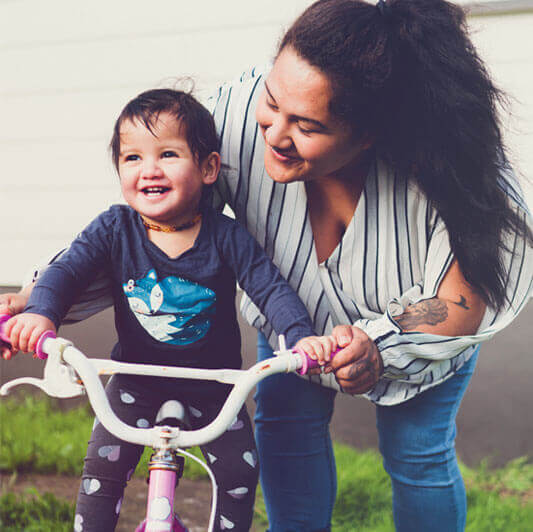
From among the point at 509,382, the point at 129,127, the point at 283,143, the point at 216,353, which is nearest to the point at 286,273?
the point at 216,353

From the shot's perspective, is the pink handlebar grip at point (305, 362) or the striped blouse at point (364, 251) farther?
the striped blouse at point (364, 251)

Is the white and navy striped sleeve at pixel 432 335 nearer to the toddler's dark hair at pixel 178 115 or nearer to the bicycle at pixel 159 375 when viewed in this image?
the bicycle at pixel 159 375

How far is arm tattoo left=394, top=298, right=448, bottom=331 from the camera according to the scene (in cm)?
161

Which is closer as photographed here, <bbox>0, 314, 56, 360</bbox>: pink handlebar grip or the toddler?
<bbox>0, 314, 56, 360</bbox>: pink handlebar grip

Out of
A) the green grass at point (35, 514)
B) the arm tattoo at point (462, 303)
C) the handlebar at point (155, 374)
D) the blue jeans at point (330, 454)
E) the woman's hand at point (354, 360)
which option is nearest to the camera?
the handlebar at point (155, 374)

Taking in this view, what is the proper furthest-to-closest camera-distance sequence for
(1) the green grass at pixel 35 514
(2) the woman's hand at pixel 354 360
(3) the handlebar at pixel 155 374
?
(1) the green grass at pixel 35 514, (2) the woman's hand at pixel 354 360, (3) the handlebar at pixel 155 374

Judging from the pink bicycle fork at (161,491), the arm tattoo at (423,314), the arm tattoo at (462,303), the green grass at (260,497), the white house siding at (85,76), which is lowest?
the green grass at (260,497)

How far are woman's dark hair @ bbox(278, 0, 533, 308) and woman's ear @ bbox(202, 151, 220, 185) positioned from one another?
1.03 ft

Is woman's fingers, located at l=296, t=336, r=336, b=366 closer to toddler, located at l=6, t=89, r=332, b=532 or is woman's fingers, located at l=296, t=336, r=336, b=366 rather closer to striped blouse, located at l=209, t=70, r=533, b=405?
toddler, located at l=6, t=89, r=332, b=532

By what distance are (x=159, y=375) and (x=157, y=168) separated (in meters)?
0.51

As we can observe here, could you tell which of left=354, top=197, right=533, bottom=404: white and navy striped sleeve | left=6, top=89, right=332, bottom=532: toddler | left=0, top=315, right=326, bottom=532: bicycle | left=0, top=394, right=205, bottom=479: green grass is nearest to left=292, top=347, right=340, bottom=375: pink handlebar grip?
left=0, top=315, right=326, bottom=532: bicycle

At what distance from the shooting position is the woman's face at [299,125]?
1.45 metres

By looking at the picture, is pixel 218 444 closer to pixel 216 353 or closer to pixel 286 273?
pixel 216 353

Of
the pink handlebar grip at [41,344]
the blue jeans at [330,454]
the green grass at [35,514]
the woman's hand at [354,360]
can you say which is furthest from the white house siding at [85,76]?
the pink handlebar grip at [41,344]
